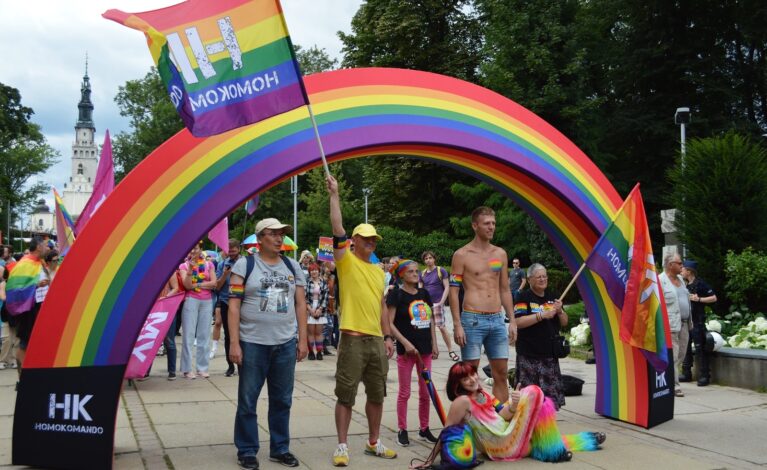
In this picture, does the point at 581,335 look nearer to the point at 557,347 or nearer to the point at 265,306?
the point at 557,347

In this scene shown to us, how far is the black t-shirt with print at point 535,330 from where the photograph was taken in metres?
6.77

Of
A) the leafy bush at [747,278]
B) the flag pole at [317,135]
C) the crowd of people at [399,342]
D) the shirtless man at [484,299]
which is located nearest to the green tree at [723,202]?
the leafy bush at [747,278]

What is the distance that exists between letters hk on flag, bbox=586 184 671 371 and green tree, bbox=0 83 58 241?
39813 mm

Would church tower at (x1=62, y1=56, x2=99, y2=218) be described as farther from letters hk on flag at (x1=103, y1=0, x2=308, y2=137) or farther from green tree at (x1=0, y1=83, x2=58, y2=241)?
letters hk on flag at (x1=103, y1=0, x2=308, y2=137)

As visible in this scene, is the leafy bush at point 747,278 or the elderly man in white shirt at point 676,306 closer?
the elderly man in white shirt at point 676,306

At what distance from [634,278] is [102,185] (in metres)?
6.25

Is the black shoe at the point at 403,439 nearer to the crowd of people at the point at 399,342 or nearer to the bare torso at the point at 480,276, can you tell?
the crowd of people at the point at 399,342

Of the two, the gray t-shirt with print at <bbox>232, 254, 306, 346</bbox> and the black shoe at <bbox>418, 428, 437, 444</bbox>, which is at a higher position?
the gray t-shirt with print at <bbox>232, 254, 306, 346</bbox>

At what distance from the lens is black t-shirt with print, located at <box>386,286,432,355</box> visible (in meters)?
6.36

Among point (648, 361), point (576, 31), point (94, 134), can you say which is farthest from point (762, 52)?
point (94, 134)

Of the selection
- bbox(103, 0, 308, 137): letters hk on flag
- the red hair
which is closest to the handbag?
the red hair

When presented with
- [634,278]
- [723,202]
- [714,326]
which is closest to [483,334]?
[634,278]

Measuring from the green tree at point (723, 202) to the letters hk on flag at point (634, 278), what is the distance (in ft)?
20.4

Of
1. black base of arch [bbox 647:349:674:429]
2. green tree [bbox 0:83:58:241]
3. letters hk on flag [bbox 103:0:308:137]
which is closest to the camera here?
letters hk on flag [bbox 103:0:308:137]
